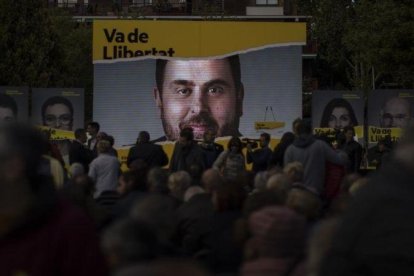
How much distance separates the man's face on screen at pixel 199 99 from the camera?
A: 26.9 m

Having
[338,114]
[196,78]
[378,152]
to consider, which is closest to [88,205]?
[378,152]

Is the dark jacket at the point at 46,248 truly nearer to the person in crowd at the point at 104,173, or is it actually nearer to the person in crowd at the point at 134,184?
the person in crowd at the point at 134,184

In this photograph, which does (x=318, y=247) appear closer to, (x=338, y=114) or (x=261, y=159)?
(x=261, y=159)

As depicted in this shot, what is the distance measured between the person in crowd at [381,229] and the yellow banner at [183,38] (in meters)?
23.1

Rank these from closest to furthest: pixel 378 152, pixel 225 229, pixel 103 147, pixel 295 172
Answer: pixel 225 229, pixel 295 172, pixel 103 147, pixel 378 152

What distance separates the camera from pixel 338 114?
2595 cm

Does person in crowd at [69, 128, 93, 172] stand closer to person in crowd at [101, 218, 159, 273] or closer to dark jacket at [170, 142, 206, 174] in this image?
dark jacket at [170, 142, 206, 174]

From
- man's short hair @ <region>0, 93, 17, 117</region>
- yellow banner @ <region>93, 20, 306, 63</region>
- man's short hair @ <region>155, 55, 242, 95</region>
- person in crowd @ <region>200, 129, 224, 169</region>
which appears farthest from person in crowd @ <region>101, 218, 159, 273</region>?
yellow banner @ <region>93, 20, 306, 63</region>

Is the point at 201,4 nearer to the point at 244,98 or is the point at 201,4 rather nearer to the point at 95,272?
the point at 244,98

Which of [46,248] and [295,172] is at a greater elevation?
[46,248]

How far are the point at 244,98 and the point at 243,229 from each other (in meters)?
20.2

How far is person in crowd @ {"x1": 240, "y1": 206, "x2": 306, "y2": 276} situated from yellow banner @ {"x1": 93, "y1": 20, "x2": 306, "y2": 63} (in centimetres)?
2223

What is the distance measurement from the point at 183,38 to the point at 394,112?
228 inches

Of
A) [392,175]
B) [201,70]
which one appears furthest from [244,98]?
[392,175]
